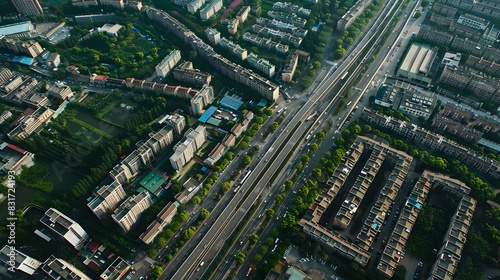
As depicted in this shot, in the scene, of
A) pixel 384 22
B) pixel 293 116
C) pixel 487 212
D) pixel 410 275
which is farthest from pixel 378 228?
pixel 384 22

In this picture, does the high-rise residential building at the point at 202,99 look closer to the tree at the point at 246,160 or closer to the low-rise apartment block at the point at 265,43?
the tree at the point at 246,160

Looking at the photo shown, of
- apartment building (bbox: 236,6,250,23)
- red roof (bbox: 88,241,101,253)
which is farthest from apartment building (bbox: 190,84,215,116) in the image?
red roof (bbox: 88,241,101,253)

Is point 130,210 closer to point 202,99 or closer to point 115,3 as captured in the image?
point 202,99

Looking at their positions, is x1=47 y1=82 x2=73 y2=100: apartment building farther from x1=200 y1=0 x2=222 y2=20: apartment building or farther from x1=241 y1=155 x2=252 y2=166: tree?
x1=241 y1=155 x2=252 y2=166: tree

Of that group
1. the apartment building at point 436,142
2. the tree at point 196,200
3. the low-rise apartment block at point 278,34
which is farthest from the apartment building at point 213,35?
the tree at point 196,200

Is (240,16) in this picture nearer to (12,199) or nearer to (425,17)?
(425,17)

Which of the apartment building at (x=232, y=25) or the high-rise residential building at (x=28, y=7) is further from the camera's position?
the high-rise residential building at (x=28, y=7)

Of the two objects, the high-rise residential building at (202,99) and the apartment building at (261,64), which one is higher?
the apartment building at (261,64)
